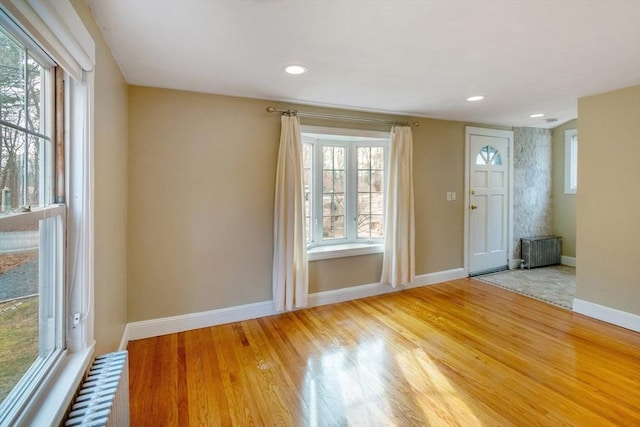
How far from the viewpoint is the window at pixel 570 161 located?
4879 millimetres

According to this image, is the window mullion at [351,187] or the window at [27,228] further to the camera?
the window mullion at [351,187]

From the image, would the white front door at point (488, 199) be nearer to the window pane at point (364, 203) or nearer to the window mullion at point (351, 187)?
the window pane at point (364, 203)

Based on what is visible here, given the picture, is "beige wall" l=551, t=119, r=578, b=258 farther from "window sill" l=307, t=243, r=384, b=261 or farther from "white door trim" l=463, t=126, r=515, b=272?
"window sill" l=307, t=243, r=384, b=261

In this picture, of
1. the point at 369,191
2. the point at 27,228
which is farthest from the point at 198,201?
the point at 369,191

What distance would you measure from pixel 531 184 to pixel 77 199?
5710 mm

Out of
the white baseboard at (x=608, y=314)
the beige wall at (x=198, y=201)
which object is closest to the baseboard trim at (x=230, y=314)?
the beige wall at (x=198, y=201)

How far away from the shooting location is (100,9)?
5.05ft

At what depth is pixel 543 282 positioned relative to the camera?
13.8ft

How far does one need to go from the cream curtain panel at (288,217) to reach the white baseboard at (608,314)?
9.41 ft

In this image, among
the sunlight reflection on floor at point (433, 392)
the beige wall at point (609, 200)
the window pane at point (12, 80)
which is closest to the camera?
the window pane at point (12, 80)

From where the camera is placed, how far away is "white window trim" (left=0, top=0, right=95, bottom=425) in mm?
1179

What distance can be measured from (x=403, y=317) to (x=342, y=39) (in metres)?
2.52

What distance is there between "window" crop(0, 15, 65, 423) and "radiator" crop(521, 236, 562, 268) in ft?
18.1

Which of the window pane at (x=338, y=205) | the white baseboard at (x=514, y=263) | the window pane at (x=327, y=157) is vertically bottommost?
the white baseboard at (x=514, y=263)
